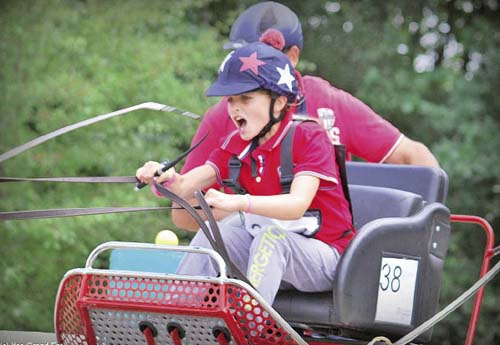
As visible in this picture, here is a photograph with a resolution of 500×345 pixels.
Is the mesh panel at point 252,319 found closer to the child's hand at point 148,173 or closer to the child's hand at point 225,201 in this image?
the child's hand at point 225,201

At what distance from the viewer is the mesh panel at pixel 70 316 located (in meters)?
3.25

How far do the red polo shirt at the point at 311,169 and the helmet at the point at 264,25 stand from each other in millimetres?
1290

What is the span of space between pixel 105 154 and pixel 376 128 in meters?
5.18

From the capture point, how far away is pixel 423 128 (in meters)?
13.6

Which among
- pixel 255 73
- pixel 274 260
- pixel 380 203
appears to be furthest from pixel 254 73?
pixel 380 203

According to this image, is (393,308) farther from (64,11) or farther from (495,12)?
(495,12)

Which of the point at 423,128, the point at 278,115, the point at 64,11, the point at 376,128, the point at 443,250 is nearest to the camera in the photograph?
the point at 278,115

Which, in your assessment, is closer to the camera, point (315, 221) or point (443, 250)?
point (315, 221)

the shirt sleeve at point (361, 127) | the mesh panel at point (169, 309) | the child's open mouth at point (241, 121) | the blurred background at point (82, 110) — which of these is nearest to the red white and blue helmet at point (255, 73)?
the child's open mouth at point (241, 121)

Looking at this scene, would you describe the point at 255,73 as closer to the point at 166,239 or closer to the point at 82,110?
the point at 166,239

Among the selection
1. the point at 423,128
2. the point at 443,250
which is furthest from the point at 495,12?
the point at 443,250

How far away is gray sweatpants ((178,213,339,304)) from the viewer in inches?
132

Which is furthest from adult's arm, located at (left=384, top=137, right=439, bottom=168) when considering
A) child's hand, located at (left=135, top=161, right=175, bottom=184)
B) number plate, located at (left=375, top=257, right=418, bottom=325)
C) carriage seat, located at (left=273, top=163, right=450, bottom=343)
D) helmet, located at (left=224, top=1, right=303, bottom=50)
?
child's hand, located at (left=135, top=161, right=175, bottom=184)

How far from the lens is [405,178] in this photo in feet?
14.5
